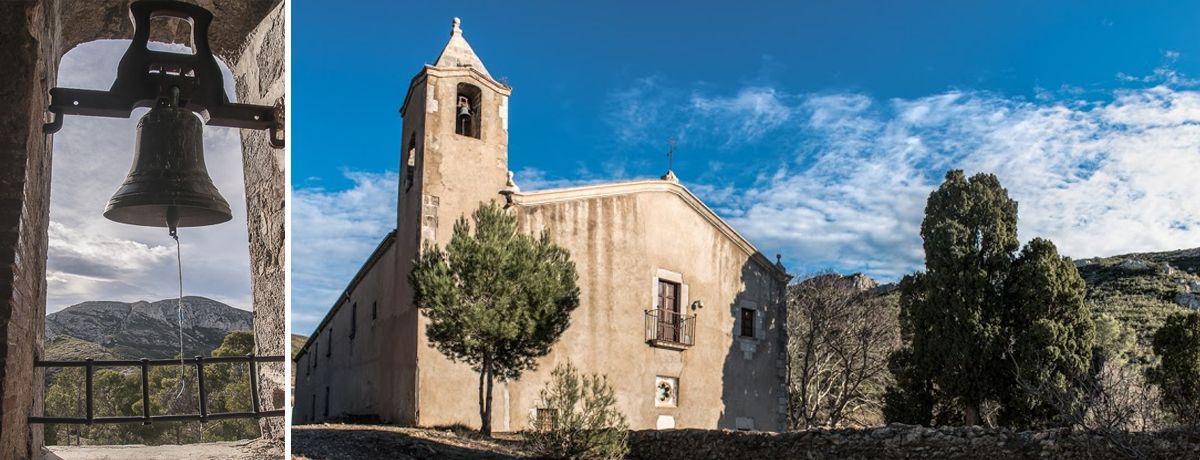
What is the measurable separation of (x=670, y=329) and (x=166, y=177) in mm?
13562

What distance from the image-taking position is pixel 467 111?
15.2m

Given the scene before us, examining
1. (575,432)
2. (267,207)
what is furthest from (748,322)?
(267,207)

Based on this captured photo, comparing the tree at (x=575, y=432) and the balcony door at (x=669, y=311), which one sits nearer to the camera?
the tree at (x=575, y=432)

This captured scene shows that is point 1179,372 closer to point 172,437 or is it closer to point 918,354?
point 918,354

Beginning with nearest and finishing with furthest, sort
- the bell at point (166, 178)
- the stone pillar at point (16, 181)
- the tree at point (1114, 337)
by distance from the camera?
the stone pillar at point (16, 181) < the bell at point (166, 178) < the tree at point (1114, 337)

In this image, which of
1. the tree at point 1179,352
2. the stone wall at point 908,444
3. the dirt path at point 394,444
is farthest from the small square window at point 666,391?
the tree at point 1179,352

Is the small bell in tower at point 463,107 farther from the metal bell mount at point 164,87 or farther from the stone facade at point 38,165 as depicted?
the metal bell mount at point 164,87

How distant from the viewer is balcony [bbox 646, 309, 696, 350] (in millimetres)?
16062

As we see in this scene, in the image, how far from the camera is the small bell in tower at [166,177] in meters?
3.46

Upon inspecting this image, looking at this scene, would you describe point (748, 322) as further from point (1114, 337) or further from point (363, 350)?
point (1114, 337)

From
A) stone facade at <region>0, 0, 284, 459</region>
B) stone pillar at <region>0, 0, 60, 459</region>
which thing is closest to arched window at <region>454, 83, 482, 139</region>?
stone facade at <region>0, 0, 284, 459</region>

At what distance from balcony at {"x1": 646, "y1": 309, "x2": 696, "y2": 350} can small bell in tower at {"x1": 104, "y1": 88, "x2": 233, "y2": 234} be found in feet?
42.0

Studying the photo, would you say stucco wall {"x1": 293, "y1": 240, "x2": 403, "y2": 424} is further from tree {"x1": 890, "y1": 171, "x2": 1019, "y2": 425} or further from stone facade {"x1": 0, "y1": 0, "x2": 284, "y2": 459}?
tree {"x1": 890, "y1": 171, "x2": 1019, "y2": 425}

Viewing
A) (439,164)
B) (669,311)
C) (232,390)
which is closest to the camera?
(232,390)
